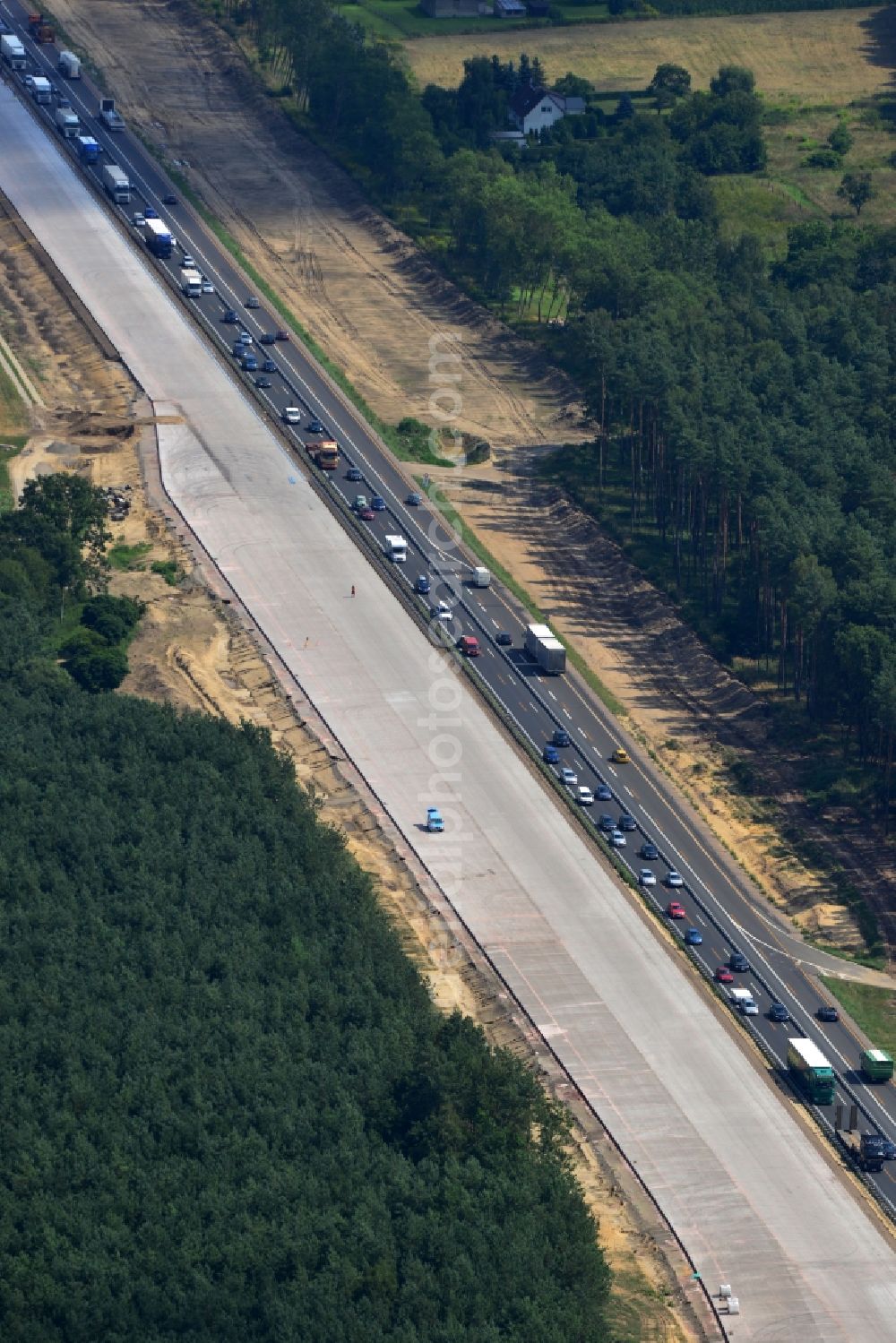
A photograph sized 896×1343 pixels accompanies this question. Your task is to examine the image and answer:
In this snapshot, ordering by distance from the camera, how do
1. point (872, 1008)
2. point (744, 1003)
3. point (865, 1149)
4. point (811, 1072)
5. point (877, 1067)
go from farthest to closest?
1. point (872, 1008)
2. point (744, 1003)
3. point (877, 1067)
4. point (811, 1072)
5. point (865, 1149)

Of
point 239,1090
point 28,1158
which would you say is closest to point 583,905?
point 239,1090

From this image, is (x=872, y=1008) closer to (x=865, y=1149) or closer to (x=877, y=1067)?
(x=877, y=1067)

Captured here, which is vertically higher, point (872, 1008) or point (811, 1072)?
point (811, 1072)

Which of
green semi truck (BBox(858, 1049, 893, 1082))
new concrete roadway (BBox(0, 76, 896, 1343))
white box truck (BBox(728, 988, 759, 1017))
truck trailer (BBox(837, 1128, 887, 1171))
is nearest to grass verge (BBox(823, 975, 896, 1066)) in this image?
green semi truck (BBox(858, 1049, 893, 1082))

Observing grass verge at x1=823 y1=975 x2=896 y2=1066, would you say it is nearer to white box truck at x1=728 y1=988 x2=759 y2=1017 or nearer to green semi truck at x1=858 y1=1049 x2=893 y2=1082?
green semi truck at x1=858 y1=1049 x2=893 y2=1082

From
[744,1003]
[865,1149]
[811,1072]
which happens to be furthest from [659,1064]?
[865,1149]

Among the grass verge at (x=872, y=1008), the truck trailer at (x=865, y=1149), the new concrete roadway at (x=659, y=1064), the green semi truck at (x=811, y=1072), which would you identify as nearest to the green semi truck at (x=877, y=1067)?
the green semi truck at (x=811, y=1072)
